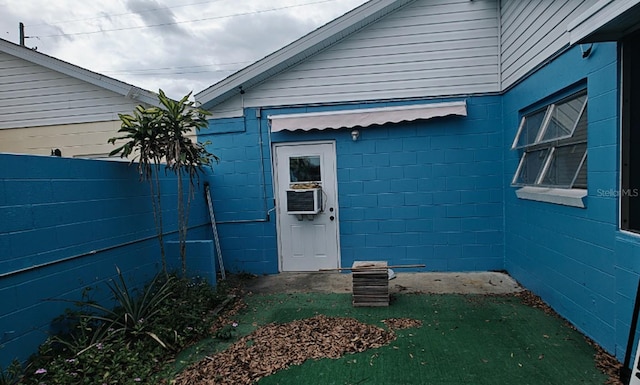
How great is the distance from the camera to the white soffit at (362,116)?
4.88 metres

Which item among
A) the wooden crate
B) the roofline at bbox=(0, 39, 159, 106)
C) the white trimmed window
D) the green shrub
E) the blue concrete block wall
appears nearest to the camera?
the green shrub

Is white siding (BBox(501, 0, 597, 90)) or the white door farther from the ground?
white siding (BBox(501, 0, 597, 90))

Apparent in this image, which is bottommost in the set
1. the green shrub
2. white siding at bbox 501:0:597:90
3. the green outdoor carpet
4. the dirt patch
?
the green outdoor carpet

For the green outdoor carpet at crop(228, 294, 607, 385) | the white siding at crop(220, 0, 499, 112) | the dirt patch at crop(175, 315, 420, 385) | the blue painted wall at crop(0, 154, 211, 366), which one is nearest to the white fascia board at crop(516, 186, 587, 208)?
the green outdoor carpet at crop(228, 294, 607, 385)

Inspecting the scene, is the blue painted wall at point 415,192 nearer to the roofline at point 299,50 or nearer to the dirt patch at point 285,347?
the roofline at point 299,50

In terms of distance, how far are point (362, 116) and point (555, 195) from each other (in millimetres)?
2658

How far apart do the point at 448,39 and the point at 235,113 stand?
11.1ft

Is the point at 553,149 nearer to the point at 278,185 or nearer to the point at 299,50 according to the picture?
the point at 299,50

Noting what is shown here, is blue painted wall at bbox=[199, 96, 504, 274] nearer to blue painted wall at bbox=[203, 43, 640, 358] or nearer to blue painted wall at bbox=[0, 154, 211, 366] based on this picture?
blue painted wall at bbox=[203, 43, 640, 358]

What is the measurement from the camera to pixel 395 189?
5.19 metres

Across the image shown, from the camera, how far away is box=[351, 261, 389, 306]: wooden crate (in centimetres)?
387

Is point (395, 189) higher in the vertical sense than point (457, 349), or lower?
higher

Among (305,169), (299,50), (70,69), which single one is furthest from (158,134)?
(70,69)

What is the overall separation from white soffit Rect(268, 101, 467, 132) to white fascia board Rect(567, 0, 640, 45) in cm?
248
